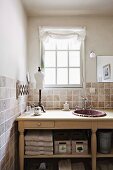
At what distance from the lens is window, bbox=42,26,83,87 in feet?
9.44

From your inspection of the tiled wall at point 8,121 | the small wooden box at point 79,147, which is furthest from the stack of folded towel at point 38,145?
the small wooden box at point 79,147

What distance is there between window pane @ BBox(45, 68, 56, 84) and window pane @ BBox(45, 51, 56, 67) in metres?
0.08

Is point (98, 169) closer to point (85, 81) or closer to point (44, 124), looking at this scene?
point (44, 124)

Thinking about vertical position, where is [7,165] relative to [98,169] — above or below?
above

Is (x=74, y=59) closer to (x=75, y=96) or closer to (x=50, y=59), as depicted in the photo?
(x=50, y=59)

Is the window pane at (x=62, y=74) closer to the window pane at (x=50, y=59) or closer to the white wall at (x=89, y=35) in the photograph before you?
the window pane at (x=50, y=59)

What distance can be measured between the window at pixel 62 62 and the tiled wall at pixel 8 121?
89cm

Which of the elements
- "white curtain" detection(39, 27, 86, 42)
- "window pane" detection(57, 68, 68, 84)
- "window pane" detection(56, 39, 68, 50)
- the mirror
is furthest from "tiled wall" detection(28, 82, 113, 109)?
"white curtain" detection(39, 27, 86, 42)

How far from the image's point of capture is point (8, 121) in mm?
1776

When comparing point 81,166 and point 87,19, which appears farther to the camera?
point 87,19

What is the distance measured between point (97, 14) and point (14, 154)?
2.24 meters

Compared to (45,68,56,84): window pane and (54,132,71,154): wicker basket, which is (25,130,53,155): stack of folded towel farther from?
(45,68,56,84): window pane

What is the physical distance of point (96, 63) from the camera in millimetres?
2820

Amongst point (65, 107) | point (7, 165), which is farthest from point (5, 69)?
point (65, 107)
